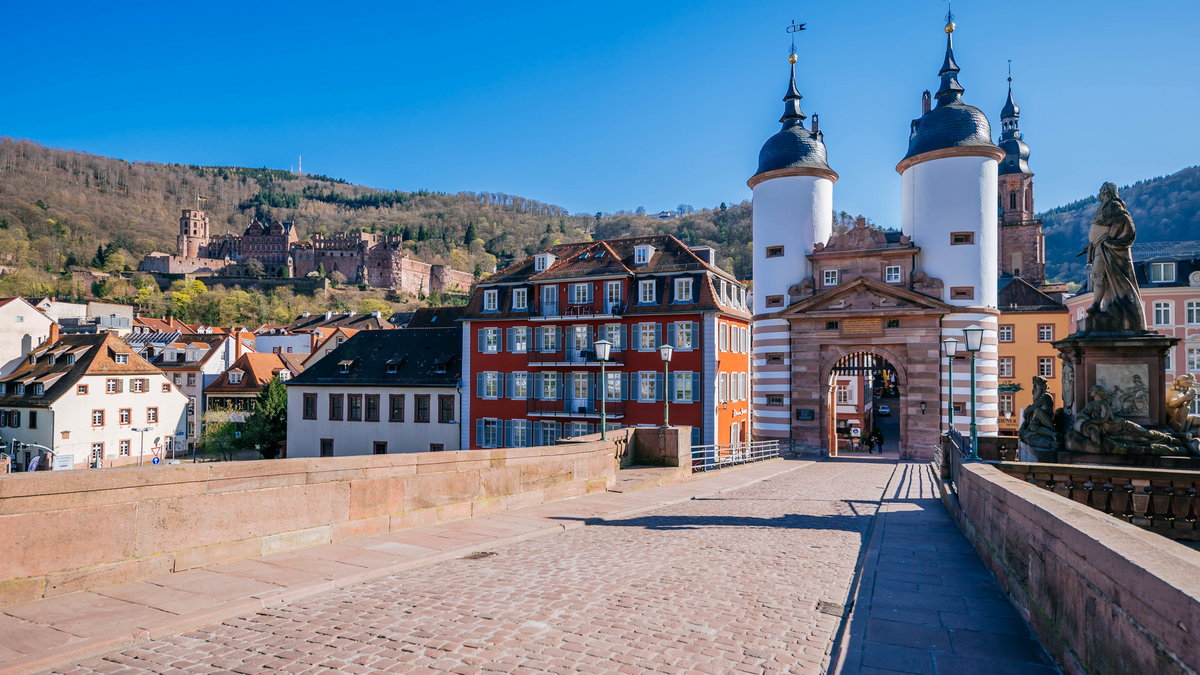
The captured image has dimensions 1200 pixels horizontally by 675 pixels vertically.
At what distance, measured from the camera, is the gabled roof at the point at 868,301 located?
3183cm

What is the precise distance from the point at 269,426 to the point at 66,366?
1437 cm

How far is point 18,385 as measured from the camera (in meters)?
51.7

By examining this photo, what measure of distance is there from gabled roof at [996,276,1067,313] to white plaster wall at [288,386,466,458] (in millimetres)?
33930

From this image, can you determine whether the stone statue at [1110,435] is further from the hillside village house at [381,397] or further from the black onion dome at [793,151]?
the hillside village house at [381,397]

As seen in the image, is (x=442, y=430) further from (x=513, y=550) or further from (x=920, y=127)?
(x=513, y=550)

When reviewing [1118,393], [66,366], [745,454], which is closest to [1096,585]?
[1118,393]

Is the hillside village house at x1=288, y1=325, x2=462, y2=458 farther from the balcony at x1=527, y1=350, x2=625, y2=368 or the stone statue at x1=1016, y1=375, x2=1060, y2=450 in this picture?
the stone statue at x1=1016, y1=375, x2=1060, y2=450

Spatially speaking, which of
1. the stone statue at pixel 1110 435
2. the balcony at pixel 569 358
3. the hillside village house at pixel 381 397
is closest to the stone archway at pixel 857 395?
the balcony at pixel 569 358

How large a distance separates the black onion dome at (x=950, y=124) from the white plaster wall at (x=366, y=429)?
2654 centimetres

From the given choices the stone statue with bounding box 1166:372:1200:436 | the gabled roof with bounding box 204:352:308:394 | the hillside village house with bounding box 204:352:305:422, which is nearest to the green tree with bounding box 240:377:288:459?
the hillside village house with bounding box 204:352:305:422

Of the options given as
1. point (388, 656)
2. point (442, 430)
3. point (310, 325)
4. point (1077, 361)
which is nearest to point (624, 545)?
point (388, 656)

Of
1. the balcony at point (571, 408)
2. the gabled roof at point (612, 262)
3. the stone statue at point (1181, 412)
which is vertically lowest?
the balcony at point (571, 408)

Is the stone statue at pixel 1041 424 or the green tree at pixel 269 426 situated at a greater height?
the stone statue at pixel 1041 424

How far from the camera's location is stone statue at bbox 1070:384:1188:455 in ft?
39.8
